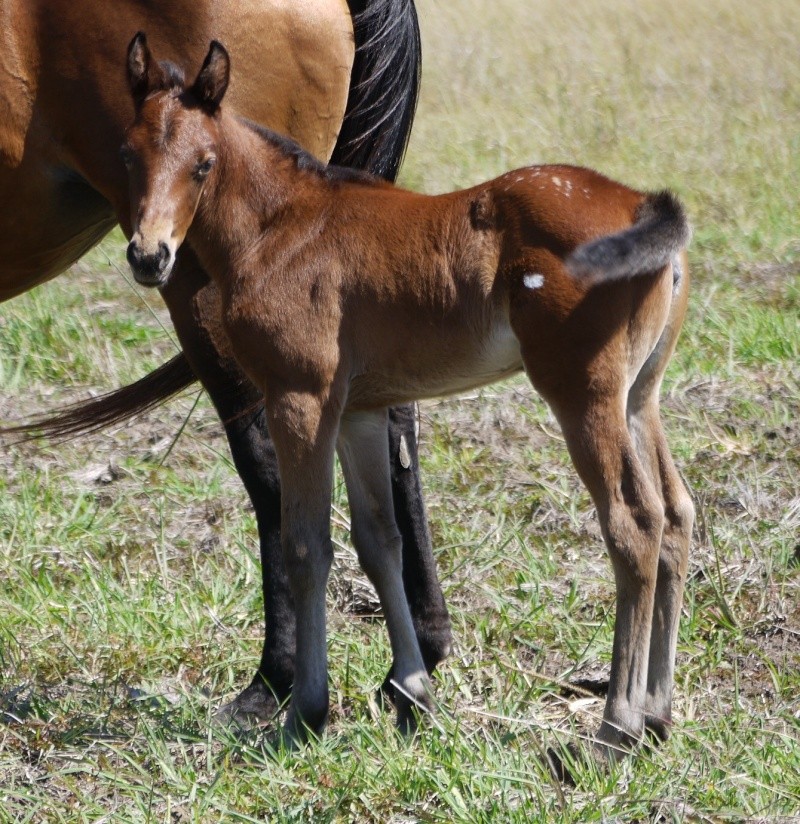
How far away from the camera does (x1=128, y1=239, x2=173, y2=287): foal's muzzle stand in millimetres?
2646

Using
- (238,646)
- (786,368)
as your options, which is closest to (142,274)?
(238,646)

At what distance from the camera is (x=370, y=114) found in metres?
3.60

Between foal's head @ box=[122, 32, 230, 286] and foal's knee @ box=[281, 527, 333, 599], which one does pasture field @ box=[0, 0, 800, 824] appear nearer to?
foal's knee @ box=[281, 527, 333, 599]

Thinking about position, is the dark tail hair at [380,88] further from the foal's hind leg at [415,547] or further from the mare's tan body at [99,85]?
the foal's hind leg at [415,547]

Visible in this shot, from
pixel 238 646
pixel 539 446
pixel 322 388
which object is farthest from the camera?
pixel 539 446

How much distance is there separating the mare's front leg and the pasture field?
0.51 ft

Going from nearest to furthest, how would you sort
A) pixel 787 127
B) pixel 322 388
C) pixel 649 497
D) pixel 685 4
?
1. pixel 649 497
2. pixel 322 388
3. pixel 787 127
4. pixel 685 4

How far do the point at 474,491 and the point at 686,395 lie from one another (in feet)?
3.56

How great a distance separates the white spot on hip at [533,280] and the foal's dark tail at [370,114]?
118cm

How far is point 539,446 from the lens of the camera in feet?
15.2

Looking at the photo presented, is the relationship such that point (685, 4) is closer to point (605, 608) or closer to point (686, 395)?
point (686, 395)

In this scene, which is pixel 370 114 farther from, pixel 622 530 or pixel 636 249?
pixel 622 530

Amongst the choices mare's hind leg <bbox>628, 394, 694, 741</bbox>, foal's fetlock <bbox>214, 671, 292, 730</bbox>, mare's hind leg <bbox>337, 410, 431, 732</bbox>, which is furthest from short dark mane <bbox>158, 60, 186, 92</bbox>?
foal's fetlock <bbox>214, 671, 292, 730</bbox>

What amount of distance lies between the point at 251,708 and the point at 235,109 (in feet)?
5.32
